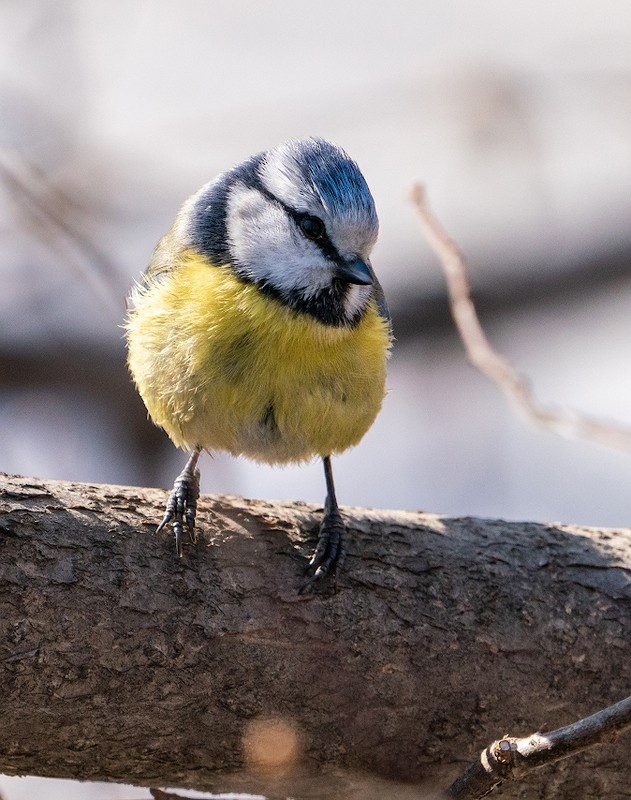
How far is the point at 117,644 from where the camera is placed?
1.99 m

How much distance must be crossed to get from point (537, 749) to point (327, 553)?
0.93 meters

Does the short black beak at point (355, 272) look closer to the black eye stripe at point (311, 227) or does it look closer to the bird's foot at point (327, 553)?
the black eye stripe at point (311, 227)

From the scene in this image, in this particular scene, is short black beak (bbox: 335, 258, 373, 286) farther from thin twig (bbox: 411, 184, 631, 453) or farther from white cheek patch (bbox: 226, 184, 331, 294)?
thin twig (bbox: 411, 184, 631, 453)

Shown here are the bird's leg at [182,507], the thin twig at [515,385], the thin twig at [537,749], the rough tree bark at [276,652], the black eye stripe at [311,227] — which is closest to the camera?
the thin twig at [537,749]

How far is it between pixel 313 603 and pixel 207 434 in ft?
1.88

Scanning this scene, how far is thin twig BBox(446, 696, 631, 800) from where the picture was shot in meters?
1.42

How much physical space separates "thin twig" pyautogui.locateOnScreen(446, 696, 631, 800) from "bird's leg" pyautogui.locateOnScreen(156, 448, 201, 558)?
2.91ft

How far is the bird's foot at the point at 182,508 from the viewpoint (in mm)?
2221

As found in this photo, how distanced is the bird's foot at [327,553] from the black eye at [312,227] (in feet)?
2.47

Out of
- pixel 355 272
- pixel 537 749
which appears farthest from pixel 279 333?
pixel 537 749

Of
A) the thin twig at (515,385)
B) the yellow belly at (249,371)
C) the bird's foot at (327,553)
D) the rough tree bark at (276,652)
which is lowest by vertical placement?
the rough tree bark at (276,652)

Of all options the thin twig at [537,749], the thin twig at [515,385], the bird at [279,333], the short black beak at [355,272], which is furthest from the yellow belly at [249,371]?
the thin twig at [537,749]

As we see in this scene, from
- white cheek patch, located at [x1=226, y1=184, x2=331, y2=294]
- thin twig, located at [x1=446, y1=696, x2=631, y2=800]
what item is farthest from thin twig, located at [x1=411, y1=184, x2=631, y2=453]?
thin twig, located at [x1=446, y1=696, x2=631, y2=800]

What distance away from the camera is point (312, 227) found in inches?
100
